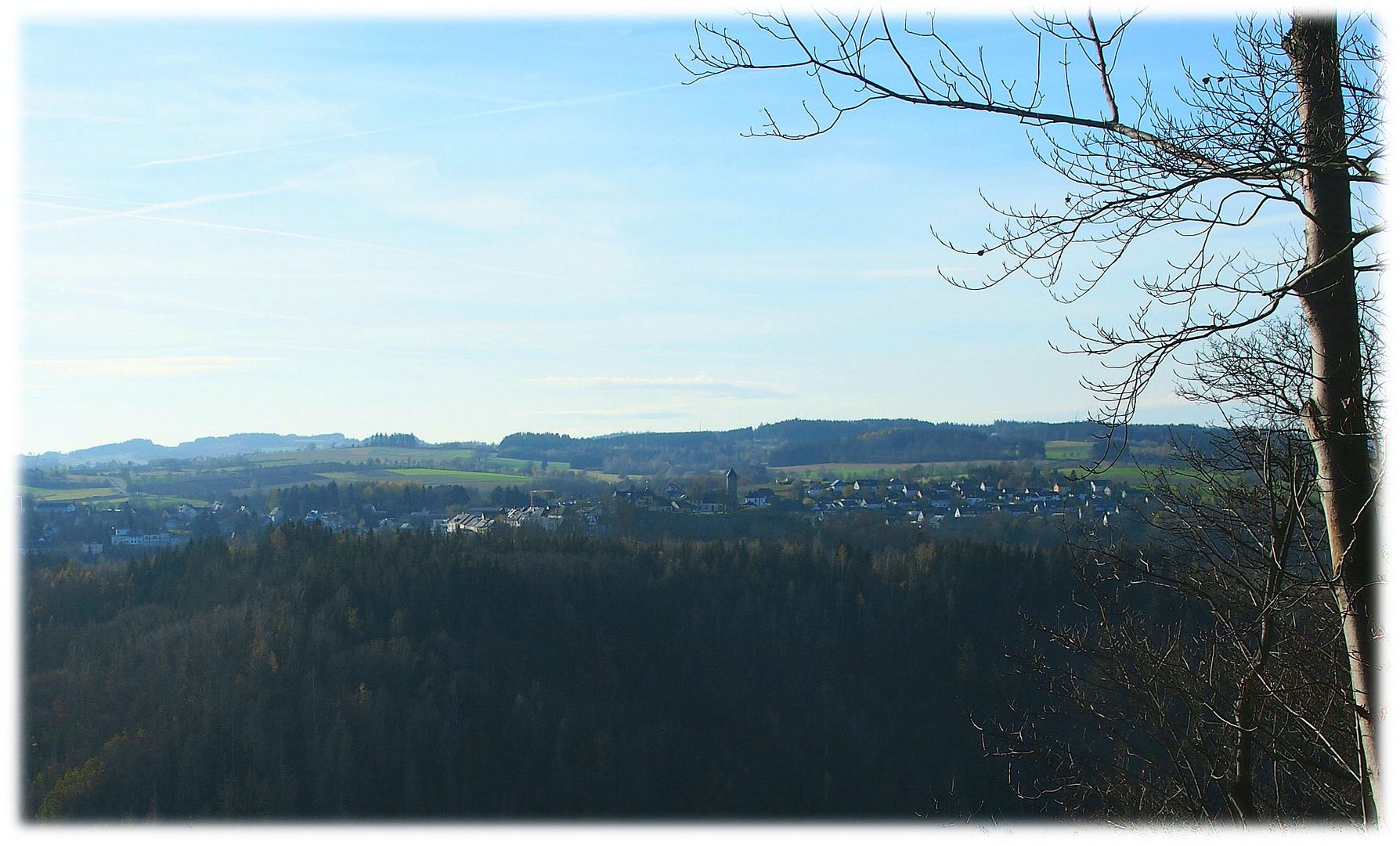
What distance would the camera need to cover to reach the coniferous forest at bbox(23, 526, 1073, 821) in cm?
2923

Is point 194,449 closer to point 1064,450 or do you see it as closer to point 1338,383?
Answer: point 1064,450

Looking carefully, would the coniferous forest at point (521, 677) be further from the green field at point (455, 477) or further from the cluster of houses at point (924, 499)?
the green field at point (455, 477)

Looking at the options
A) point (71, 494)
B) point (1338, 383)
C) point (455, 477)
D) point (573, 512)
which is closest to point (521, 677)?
point (71, 494)

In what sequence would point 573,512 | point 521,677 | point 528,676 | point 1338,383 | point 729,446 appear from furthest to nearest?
point 729,446 → point 573,512 → point 528,676 → point 521,677 → point 1338,383

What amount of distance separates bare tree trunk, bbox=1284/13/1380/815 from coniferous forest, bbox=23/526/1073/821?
25.8m

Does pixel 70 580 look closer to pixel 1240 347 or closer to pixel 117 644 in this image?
pixel 117 644

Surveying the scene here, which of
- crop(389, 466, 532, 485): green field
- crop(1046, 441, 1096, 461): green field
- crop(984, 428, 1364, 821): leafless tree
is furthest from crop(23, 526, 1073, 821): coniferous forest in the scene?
crop(389, 466, 532, 485): green field

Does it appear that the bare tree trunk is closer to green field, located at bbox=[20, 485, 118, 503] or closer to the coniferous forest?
the coniferous forest

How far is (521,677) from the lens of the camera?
36.7 m

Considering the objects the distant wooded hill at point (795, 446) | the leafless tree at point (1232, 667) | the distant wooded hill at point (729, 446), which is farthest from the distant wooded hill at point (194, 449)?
the leafless tree at point (1232, 667)

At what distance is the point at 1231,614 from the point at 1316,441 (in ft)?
8.88

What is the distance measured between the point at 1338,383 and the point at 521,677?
117 feet

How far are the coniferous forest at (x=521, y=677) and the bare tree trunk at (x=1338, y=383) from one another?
25.8 m

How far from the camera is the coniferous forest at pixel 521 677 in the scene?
29234 mm
